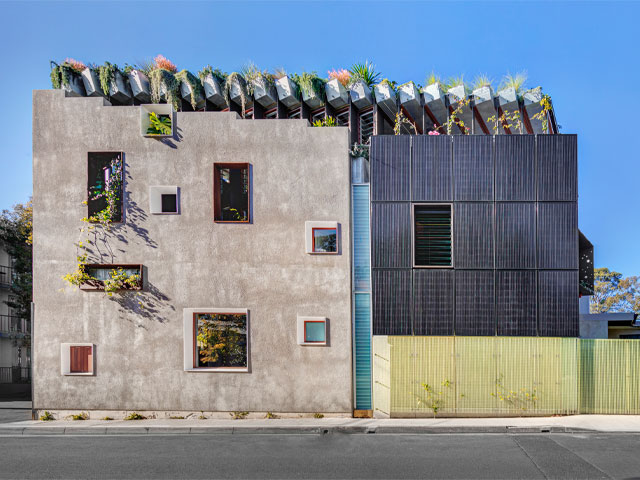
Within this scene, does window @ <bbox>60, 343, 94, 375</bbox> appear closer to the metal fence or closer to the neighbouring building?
the neighbouring building

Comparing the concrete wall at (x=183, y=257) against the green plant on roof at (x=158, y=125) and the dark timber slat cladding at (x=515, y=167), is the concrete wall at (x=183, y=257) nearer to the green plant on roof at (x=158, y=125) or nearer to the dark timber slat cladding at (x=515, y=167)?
the green plant on roof at (x=158, y=125)

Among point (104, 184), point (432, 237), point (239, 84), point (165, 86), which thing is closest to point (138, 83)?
point (165, 86)

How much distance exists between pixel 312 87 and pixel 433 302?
9091 mm

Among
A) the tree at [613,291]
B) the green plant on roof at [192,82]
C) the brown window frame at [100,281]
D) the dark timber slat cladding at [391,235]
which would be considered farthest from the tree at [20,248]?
the tree at [613,291]

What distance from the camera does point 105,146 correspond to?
12.9m

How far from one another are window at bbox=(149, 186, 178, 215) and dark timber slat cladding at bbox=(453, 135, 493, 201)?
7213 mm

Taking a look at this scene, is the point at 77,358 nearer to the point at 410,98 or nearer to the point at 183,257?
the point at 183,257

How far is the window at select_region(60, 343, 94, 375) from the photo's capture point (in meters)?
12.6

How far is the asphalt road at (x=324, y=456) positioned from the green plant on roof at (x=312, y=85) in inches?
453

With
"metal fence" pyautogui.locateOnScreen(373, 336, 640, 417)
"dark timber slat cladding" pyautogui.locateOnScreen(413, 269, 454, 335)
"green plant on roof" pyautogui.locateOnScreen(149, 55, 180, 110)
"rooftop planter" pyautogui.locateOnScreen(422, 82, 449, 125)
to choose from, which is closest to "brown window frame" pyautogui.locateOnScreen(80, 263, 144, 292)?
"metal fence" pyautogui.locateOnScreen(373, 336, 640, 417)

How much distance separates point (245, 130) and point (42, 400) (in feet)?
28.2

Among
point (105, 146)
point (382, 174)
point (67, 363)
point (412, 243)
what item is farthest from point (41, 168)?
point (412, 243)

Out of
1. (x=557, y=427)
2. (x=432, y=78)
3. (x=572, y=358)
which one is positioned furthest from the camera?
(x=432, y=78)

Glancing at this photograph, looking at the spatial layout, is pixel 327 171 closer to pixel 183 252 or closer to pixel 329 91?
pixel 183 252
